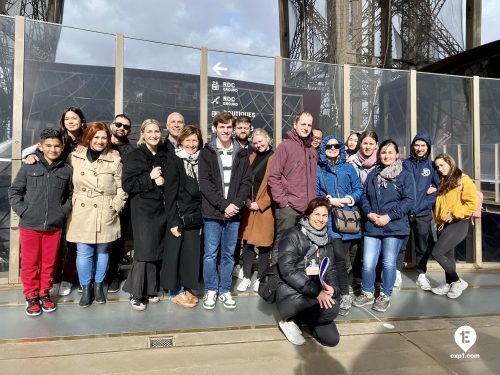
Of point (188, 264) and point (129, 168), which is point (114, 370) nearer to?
point (188, 264)

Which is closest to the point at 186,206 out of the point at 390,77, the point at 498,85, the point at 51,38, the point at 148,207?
the point at 148,207

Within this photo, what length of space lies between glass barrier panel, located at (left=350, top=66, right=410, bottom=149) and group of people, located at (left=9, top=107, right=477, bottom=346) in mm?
1527

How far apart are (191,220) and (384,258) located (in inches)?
71.2

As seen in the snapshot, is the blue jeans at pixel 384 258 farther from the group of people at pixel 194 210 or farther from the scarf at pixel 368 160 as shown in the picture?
the scarf at pixel 368 160

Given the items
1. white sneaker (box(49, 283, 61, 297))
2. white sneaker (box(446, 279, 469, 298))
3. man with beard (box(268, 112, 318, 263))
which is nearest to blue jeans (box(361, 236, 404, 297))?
man with beard (box(268, 112, 318, 263))

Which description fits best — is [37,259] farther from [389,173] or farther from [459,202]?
[459,202]

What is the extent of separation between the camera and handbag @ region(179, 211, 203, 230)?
3312mm

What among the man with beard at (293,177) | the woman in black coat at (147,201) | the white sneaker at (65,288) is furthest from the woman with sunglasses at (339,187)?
the white sneaker at (65,288)

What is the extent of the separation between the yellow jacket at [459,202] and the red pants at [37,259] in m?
3.69

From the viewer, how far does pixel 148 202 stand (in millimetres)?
3273

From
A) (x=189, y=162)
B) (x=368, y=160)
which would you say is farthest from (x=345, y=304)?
(x=189, y=162)

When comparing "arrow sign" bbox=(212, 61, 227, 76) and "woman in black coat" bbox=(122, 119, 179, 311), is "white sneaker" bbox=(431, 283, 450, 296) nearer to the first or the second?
"woman in black coat" bbox=(122, 119, 179, 311)

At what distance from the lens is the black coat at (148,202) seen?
10.6 ft

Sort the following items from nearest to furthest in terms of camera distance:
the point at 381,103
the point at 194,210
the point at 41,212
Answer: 1. the point at 41,212
2. the point at 194,210
3. the point at 381,103
